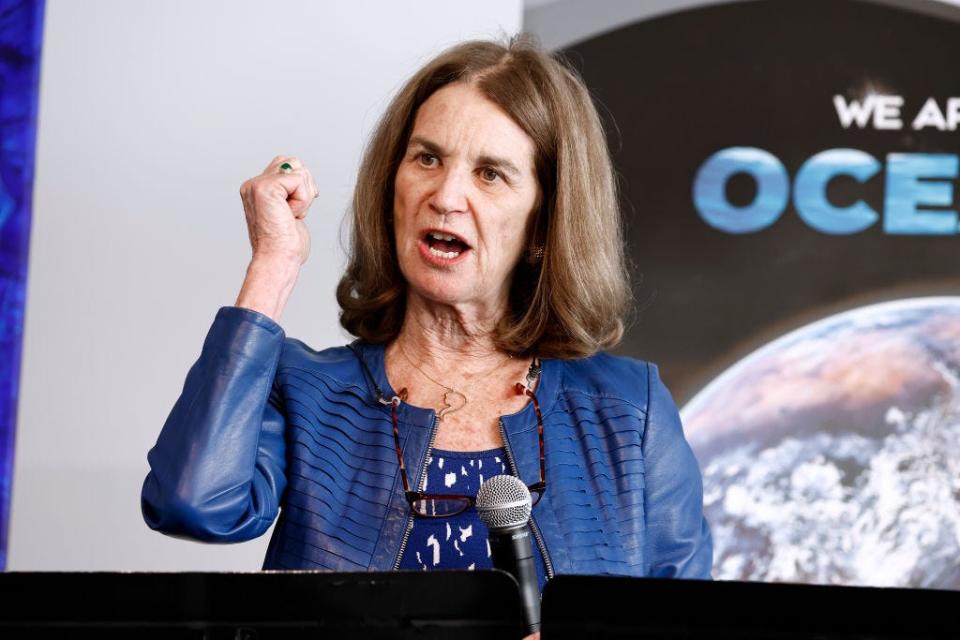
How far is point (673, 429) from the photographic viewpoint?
2.13m

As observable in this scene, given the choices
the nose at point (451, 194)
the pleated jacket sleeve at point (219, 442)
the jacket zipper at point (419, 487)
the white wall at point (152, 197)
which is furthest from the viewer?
the white wall at point (152, 197)

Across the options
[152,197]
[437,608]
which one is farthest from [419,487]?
[152,197]

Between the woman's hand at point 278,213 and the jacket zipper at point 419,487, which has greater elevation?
the woman's hand at point 278,213

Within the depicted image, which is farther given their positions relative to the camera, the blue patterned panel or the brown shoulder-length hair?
the blue patterned panel

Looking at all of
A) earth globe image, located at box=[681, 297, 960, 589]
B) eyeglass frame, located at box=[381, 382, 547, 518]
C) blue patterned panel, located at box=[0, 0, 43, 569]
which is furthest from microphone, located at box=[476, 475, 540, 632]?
blue patterned panel, located at box=[0, 0, 43, 569]

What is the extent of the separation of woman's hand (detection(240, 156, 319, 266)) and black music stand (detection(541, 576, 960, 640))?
1062 millimetres

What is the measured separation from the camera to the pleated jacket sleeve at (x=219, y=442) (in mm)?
1782

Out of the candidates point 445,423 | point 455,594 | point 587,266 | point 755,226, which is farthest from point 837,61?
point 455,594

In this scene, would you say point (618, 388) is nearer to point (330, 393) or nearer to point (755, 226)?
point (330, 393)

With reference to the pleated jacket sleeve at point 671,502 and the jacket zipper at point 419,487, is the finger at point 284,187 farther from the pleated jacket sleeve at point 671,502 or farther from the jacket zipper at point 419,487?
the pleated jacket sleeve at point 671,502

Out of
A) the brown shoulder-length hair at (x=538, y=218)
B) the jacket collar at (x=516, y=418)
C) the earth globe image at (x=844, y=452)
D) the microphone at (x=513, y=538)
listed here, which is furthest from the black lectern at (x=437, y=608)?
the earth globe image at (x=844, y=452)

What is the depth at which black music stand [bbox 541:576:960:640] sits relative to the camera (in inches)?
41.0

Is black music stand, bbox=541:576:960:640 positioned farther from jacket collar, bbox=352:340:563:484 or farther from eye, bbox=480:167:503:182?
eye, bbox=480:167:503:182

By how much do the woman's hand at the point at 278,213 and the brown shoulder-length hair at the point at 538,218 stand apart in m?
0.21
